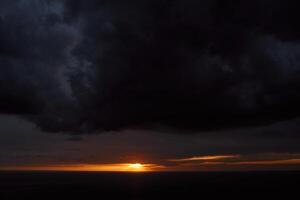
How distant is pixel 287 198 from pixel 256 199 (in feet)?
30.5

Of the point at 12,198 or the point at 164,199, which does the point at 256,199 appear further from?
the point at 12,198

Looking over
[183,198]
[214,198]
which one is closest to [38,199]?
[183,198]

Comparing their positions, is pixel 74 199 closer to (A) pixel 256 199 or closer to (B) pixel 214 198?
(B) pixel 214 198

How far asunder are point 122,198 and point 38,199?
2515 centimetres

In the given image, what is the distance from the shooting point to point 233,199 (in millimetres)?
91500

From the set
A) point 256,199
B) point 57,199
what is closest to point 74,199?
point 57,199

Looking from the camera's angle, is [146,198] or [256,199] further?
[146,198]

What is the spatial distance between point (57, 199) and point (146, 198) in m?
26.8

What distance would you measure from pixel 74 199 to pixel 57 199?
5311 millimetres

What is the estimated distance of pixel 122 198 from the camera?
10175cm

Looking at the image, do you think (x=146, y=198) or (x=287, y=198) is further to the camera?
(x=146, y=198)

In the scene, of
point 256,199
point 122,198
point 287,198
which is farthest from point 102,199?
point 287,198

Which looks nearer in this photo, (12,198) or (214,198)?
(214,198)

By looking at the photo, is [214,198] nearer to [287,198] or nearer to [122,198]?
[287,198]
